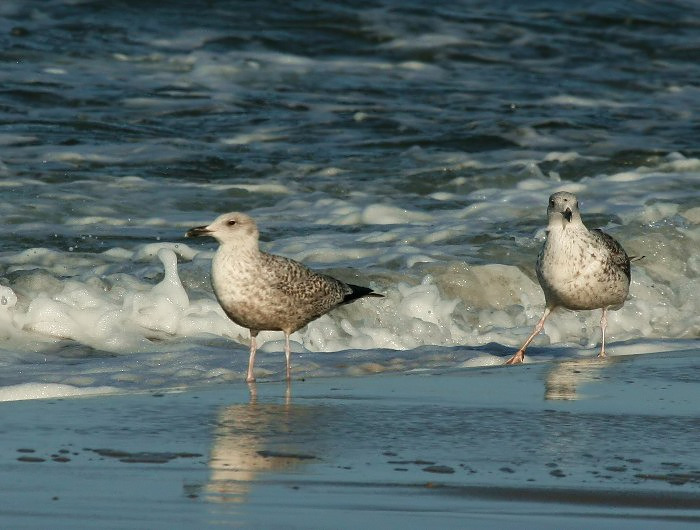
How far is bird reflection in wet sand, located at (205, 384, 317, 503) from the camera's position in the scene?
497 cm

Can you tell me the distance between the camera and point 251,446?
557cm

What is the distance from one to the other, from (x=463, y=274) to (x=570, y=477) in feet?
16.8

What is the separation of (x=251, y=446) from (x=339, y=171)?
8.83 meters

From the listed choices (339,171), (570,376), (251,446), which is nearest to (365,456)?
(251,446)

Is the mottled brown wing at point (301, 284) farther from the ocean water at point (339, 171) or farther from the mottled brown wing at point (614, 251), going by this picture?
the mottled brown wing at point (614, 251)

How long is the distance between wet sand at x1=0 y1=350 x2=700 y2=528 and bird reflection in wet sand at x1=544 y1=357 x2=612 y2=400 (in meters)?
0.03

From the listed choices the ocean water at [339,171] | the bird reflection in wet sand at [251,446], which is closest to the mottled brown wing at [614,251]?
the ocean water at [339,171]

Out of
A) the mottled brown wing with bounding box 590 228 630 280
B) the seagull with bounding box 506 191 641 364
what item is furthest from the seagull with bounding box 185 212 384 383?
the mottled brown wing with bounding box 590 228 630 280

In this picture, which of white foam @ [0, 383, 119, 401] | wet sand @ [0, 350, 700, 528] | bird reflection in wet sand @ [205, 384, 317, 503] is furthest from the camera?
white foam @ [0, 383, 119, 401]

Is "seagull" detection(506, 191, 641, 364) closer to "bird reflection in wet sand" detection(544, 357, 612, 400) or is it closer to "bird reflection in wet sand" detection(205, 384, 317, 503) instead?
"bird reflection in wet sand" detection(544, 357, 612, 400)

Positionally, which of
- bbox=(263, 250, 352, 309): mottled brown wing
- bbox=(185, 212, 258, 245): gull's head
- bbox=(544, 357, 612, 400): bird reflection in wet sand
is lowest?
bbox=(544, 357, 612, 400): bird reflection in wet sand

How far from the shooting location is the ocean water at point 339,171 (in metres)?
8.74

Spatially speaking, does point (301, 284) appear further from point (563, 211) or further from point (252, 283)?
point (563, 211)

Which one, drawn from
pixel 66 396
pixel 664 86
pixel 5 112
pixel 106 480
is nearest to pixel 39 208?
pixel 5 112
